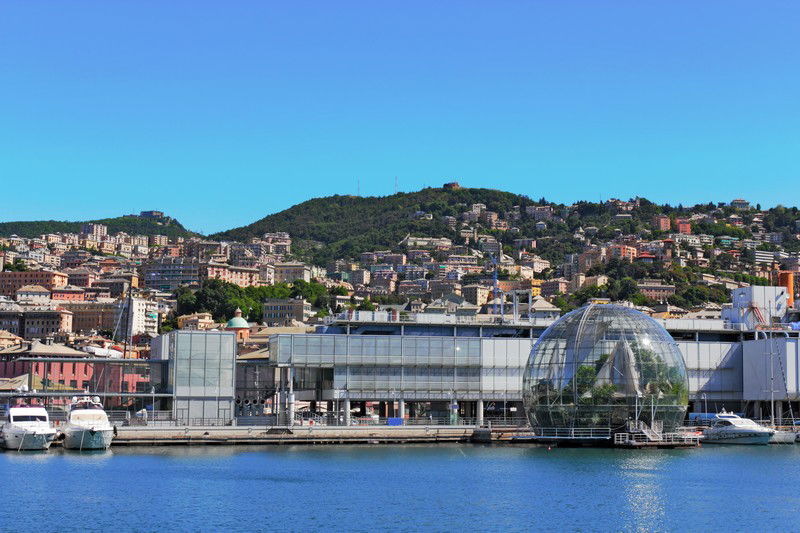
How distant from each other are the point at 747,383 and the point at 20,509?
221 feet

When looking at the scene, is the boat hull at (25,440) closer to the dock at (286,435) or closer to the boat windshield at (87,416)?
the boat windshield at (87,416)

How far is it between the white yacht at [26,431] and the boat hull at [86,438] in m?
1.10

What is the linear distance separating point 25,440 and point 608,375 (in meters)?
34.6

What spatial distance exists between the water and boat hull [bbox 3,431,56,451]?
1.03 metres

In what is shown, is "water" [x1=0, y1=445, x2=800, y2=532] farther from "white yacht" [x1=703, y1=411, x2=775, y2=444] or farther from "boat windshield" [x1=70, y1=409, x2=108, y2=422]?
"white yacht" [x1=703, y1=411, x2=775, y2=444]

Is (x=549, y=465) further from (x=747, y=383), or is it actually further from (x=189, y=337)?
(x=747, y=383)

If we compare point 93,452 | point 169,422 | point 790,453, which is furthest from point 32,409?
point 790,453

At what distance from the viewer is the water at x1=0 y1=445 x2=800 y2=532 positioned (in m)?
42.4

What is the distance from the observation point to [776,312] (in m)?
105

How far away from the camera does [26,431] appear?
68.5 meters

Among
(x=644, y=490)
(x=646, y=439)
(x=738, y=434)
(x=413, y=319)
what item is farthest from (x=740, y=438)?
(x=644, y=490)

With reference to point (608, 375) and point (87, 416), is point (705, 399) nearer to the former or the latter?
point (608, 375)

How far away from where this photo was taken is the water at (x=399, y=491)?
42.4m

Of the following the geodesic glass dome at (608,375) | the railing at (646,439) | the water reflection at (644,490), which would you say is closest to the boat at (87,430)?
the geodesic glass dome at (608,375)
